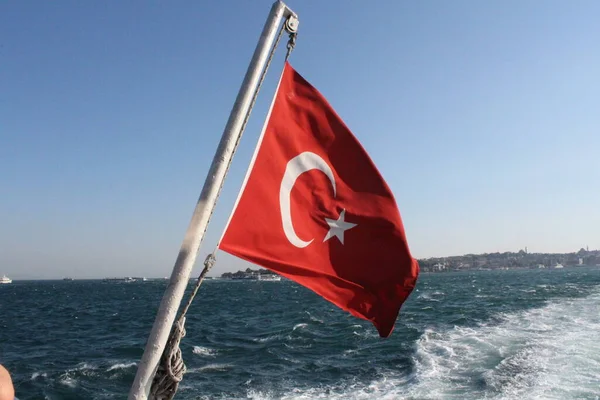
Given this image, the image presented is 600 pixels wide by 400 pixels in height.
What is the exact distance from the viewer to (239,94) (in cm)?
339

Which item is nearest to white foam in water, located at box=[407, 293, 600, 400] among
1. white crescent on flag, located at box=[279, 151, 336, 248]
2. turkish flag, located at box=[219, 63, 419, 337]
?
turkish flag, located at box=[219, 63, 419, 337]

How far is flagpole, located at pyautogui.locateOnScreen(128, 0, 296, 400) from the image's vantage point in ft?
10.2

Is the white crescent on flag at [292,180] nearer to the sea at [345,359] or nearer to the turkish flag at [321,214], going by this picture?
the turkish flag at [321,214]

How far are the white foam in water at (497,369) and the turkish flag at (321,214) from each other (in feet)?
31.3

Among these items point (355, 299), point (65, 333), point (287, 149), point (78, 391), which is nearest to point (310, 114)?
point (287, 149)

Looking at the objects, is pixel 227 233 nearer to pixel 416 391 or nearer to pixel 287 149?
pixel 287 149

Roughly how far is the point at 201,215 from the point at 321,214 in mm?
1462

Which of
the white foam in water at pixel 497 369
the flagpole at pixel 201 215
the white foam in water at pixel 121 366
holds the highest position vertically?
the flagpole at pixel 201 215

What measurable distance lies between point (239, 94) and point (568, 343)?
63.9 feet

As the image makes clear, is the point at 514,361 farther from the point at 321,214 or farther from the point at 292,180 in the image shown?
the point at 292,180

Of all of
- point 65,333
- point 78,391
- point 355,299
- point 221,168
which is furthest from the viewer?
point 65,333

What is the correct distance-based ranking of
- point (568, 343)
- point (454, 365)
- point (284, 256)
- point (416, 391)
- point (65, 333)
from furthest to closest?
point (65, 333), point (568, 343), point (454, 365), point (416, 391), point (284, 256)

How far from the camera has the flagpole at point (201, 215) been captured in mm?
3102

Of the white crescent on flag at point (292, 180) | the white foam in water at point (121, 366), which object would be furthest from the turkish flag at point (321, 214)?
the white foam in water at point (121, 366)
